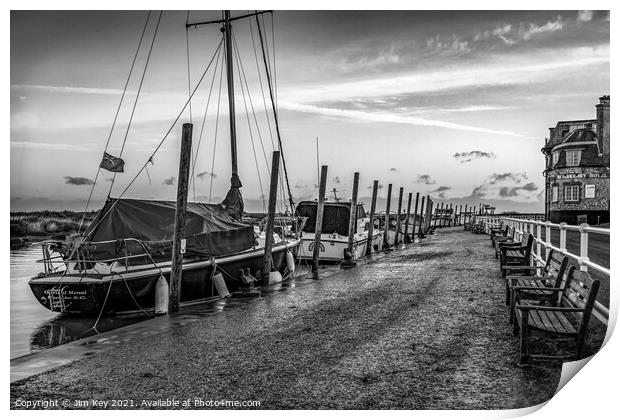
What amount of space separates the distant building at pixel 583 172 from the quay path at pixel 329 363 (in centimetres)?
311

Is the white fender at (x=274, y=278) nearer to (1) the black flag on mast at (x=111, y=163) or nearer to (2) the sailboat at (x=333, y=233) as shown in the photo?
(1) the black flag on mast at (x=111, y=163)

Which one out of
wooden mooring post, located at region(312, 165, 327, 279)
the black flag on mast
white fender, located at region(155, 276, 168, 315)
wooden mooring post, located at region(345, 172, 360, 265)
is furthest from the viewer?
wooden mooring post, located at region(345, 172, 360, 265)

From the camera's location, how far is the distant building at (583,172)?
9984 millimetres

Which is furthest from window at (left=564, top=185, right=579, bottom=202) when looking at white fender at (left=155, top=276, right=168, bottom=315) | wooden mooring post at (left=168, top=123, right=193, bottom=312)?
white fender at (left=155, top=276, right=168, bottom=315)

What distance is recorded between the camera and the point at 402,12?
7.88 meters

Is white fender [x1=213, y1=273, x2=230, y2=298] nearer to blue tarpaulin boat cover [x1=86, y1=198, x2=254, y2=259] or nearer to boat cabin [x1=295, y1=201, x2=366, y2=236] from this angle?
blue tarpaulin boat cover [x1=86, y1=198, x2=254, y2=259]

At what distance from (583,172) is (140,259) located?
9905 mm

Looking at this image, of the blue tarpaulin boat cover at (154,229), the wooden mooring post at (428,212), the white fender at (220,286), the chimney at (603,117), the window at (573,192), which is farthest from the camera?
the wooden mooring post at (428,212)

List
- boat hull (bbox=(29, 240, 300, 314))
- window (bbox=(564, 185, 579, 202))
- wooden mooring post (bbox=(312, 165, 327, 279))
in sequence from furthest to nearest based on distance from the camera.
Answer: wooden mooring post (bbox=(312, 165, 327, 279)) → boat hull (bbox=(29, 240, 300, 314)) → window (bbox=(564, 185, 579, 202))

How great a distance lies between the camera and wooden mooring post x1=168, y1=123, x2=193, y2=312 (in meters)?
10.5

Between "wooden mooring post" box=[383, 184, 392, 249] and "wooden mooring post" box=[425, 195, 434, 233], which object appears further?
"wooden mooring post" box=[425, 195, 434, 233]

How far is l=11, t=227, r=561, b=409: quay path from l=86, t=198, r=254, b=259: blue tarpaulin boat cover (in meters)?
3.58

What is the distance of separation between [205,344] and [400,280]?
701 cm

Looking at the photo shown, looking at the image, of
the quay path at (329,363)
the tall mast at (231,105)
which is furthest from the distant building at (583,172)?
the tall mast at (231,105)
